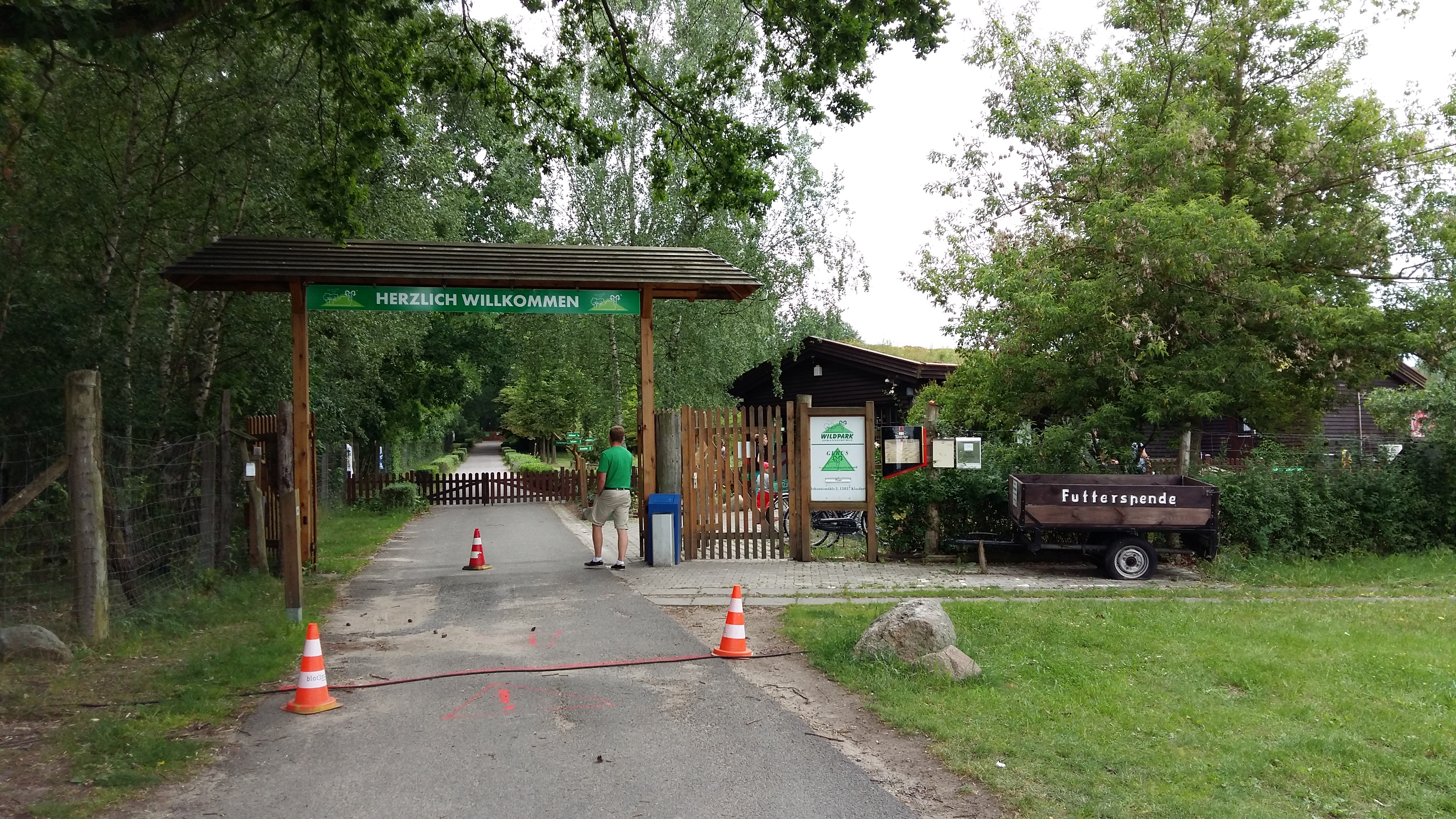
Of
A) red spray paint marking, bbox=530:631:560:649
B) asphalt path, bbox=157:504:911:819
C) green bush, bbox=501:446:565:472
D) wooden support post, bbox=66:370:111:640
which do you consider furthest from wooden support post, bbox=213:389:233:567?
green bush, bbox=501:446:565:472

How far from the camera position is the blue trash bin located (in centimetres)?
1362

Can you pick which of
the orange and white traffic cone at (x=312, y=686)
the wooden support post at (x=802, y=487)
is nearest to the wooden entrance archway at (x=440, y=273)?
the wooden support post at (x=802, y=487)

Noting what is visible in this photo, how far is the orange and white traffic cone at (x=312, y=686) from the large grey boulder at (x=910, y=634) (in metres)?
3.83

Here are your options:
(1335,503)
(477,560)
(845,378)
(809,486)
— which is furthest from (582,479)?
(1335,503)

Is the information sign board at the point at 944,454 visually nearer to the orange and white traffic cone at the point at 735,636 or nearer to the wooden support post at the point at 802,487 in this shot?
the wooden support post at the point at 802,487

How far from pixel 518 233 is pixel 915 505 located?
16.6 meters

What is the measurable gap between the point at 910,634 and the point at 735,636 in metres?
1.50

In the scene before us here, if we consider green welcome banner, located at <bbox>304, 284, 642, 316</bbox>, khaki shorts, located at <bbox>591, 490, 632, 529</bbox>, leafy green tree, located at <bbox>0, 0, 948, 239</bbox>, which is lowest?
khaki shorts, located at <bbox>591, 490, 632, 529</bbox>

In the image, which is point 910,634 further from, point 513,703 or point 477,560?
point 477,560

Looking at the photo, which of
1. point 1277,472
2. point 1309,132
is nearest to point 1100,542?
point 1277,472

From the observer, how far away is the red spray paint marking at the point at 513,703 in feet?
21.2

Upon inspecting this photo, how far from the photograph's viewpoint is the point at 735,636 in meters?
8.20

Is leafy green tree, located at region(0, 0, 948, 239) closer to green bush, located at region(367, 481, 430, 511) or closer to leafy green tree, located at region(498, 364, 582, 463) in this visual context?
green bush, located at region(367, 481, 430, 511)

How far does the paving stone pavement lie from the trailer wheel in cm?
15
